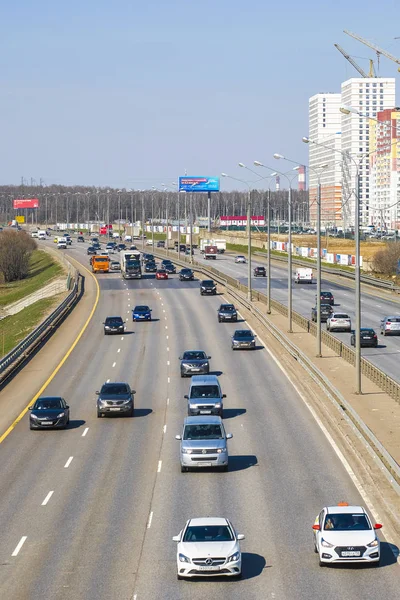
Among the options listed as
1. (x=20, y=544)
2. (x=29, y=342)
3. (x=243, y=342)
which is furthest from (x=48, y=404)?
(x=243, y=342)

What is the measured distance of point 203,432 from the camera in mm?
→ 32719

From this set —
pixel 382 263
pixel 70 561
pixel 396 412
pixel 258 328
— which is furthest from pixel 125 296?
pixel 70 561

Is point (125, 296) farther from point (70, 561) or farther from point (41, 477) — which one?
point (70, 561)

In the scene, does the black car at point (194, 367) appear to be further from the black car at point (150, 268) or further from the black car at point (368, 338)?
the black car at point (150, 268)

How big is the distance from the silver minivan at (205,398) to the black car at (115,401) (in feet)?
7.61

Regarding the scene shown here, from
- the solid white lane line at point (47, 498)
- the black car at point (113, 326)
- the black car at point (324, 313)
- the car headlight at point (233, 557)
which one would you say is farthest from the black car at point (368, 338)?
the car headlight at point (233, 557)

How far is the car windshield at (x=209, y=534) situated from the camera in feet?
69.2

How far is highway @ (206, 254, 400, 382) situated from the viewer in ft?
193

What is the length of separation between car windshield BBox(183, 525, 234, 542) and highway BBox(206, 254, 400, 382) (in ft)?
96.6

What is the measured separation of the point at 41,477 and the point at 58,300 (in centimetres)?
6165

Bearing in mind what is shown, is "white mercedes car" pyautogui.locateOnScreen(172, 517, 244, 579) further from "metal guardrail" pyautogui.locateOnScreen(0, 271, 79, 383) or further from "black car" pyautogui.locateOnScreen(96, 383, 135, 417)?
"metal guardrail" pyautogui.locateOnScreen(0, 271, 79, 383)

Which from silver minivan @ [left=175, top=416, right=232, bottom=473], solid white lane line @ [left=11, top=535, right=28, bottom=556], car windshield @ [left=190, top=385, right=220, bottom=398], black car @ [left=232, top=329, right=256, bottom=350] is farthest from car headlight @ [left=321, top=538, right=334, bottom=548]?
black car @ [left=232, top=329, right=256, bottom=350]

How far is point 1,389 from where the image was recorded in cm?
4922

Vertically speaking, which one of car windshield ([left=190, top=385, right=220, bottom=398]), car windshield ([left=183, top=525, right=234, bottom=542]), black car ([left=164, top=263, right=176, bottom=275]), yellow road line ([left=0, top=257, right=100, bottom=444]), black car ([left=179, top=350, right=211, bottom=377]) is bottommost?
yellow road line ([left=0, top=257, right=100, bottom=444])
